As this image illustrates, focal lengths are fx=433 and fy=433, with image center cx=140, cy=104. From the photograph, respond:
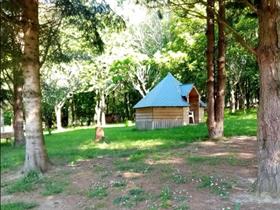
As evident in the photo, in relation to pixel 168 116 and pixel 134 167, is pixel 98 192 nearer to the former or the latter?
pixel 134 167

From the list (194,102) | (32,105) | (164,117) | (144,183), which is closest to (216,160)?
(144,183)

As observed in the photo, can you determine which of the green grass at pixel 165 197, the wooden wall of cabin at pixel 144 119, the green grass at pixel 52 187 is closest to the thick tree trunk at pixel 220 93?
the green grass at pixel 52 187

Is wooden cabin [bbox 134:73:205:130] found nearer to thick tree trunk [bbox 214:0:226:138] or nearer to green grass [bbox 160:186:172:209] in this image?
thick tree trunk [bbox 214:0:226:138]

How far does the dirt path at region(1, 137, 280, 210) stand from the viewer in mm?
6867

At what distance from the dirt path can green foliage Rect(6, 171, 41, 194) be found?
186 mm

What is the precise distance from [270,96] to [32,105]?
616 cm

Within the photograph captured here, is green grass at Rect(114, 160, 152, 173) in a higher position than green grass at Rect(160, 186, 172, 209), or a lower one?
higher

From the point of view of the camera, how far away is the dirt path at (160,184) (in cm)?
687

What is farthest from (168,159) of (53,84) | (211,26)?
(53,84)

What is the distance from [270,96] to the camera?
677 cm

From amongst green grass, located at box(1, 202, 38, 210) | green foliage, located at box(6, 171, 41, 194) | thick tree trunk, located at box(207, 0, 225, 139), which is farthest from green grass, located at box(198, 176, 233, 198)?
thick tree trunk, located at box(207, 0, 225, 139)

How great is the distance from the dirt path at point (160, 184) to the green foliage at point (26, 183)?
7.3 inches

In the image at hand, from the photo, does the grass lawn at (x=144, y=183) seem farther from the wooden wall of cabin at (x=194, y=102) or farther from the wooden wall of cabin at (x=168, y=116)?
the wooden wall of cabin at (x=194, y=102)

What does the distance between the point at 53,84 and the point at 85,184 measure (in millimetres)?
36799
